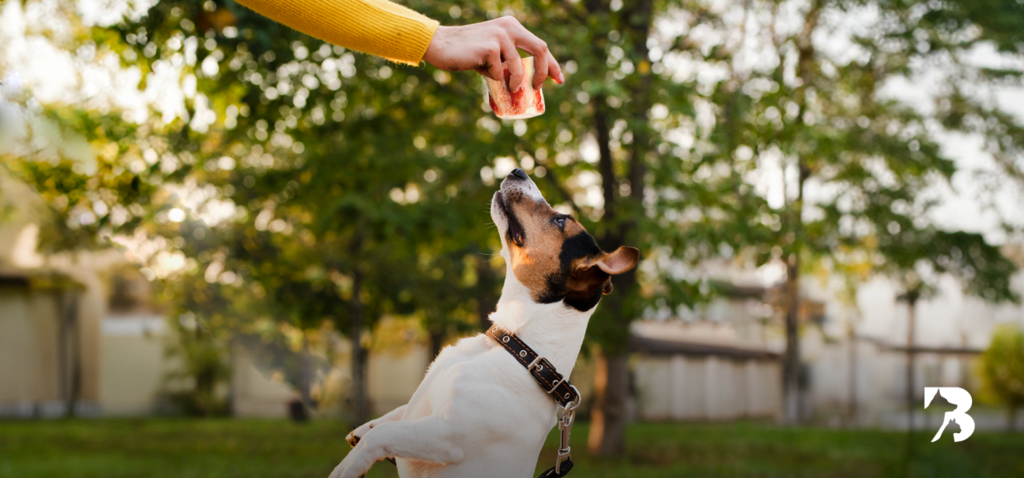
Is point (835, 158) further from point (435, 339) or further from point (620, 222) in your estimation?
point (435, 339)

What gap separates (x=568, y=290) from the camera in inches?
64.9

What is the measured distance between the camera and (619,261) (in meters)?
1.48

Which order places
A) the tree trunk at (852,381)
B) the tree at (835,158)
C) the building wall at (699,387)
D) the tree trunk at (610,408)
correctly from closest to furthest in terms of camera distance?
the tree at (835,158)
the tree trunk at (610,408)
the tree trunk at (852,381)
the building wall at (699,387)

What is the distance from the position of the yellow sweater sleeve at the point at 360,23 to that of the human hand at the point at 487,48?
1.4 inches

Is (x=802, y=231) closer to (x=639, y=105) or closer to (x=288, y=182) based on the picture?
(x=639, y=105)

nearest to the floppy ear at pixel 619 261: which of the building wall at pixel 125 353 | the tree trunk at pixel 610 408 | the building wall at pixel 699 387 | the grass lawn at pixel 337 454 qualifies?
the building wall at pixel 125 353

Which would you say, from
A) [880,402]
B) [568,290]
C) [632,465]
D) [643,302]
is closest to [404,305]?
[632,465]

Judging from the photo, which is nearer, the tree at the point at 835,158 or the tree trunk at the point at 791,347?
the tree at the point at 835,158

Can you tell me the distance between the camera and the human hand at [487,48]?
1535mm

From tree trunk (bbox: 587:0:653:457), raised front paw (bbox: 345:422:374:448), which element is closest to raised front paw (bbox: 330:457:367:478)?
raised front paw (bbox: 345:422:374:448)

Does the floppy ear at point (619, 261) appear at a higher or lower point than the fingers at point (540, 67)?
lower

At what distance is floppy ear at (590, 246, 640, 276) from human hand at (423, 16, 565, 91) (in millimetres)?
416

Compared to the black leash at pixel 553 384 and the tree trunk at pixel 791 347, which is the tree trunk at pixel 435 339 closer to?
the tree trunk at pixel 791 347

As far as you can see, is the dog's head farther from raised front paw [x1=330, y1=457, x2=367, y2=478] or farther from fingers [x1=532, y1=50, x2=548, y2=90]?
raised front paw [x1=330, y1=457, x2=367, y2=478]
